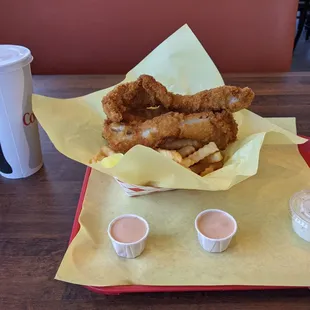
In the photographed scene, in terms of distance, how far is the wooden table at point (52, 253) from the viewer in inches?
30.2

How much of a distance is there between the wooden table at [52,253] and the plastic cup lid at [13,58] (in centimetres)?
33

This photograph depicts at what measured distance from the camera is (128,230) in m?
0.87

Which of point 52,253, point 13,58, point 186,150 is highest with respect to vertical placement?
point 13,58

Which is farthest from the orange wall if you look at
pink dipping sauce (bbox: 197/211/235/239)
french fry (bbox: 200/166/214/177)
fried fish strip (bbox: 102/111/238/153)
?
pink dipping sauce (bbox: 197/211/235/239)

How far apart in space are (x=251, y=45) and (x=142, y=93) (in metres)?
1.07

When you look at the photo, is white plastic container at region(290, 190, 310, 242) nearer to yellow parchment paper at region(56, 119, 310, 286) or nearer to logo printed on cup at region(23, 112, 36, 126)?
yellow parchment paper at region(56, 119, 310, 286)

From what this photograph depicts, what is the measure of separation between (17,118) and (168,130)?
0.40 meters

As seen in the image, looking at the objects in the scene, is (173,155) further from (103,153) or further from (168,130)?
(103,153)

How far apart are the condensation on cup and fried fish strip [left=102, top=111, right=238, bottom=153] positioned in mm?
223

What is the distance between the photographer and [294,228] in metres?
0.90

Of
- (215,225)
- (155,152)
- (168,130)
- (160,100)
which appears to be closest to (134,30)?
(160,100)

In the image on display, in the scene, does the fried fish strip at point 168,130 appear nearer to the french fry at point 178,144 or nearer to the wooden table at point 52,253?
the french fry at point 178,144

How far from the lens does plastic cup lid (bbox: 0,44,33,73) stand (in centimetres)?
99

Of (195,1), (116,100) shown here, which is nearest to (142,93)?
(116,100)
